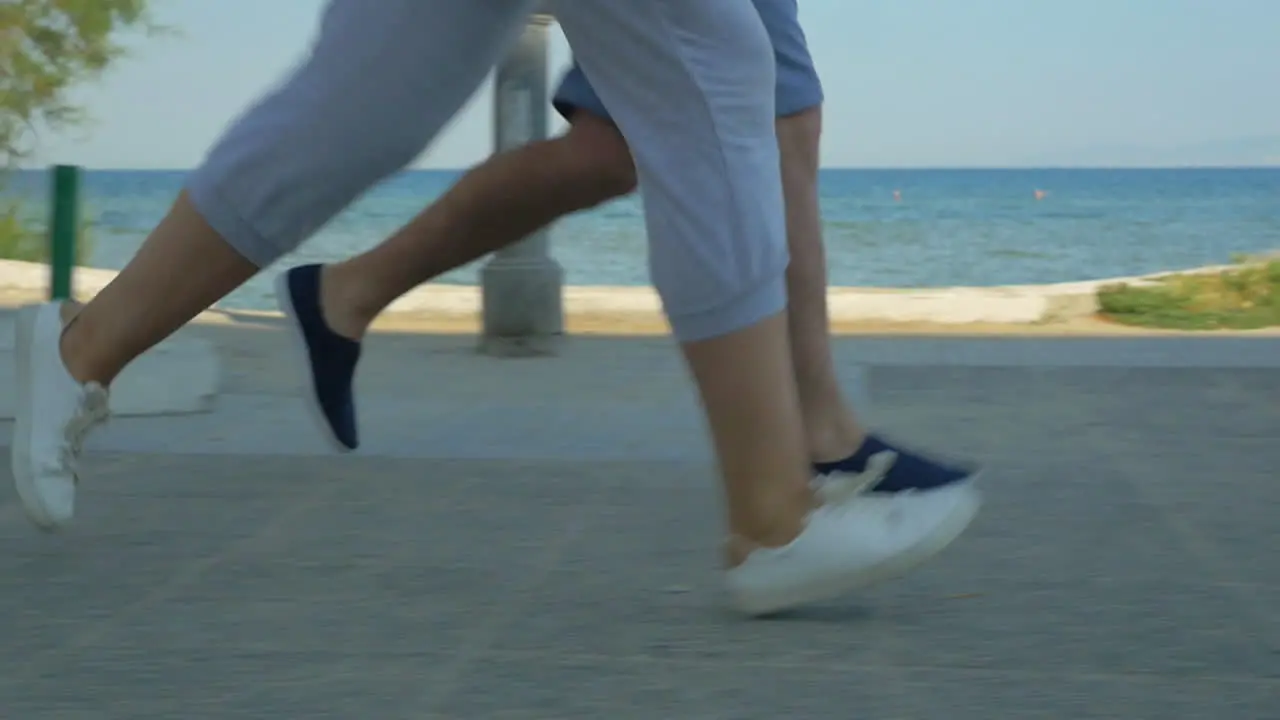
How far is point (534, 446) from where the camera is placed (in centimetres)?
420

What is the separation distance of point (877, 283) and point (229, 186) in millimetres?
20502

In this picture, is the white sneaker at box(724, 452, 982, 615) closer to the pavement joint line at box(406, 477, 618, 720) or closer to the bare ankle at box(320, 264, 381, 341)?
the pavement joint line at box(406, 477, 618, 720)

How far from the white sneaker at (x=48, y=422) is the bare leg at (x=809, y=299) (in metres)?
1.07

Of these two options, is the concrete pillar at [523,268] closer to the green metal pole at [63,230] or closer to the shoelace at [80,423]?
the green metal pole at [63,230]

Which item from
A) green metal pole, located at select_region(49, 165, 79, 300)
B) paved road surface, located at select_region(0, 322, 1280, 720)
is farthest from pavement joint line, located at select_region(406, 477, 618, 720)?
green metal pole, located at select_region(49, 165, 79, 300)

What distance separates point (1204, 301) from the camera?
943cm

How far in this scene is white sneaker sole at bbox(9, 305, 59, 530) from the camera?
252 cm

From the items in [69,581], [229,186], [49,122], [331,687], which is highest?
[229,186]

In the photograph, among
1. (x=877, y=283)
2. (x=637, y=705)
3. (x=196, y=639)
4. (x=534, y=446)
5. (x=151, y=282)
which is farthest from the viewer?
(x=877, y=283)

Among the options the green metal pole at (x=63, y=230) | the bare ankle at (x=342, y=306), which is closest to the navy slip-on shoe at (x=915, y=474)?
the bare ankle at (x=342, y=306)

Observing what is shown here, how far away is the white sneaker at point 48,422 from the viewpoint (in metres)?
2.52

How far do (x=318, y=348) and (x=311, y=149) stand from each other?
0.47m

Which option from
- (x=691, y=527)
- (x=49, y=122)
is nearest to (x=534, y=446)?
(x=691, y=527)

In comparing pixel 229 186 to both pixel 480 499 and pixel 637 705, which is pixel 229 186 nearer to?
pixel 637 705
